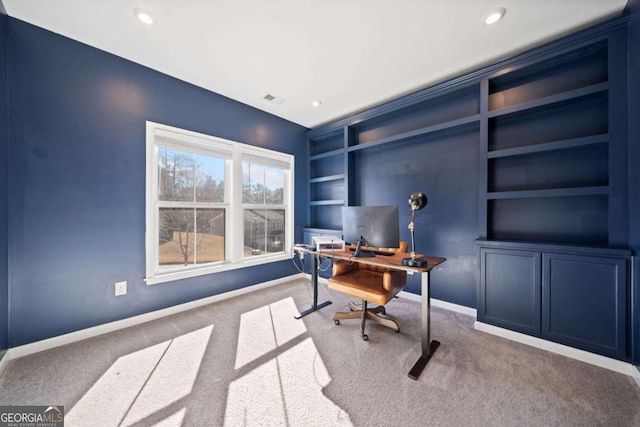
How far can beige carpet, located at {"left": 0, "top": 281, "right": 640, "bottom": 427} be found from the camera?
4.25 feet

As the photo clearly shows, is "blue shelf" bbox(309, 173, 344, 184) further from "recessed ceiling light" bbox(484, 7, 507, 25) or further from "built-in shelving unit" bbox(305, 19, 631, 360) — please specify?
"recessed ceiling light" bbox(484, 7, 507, 25)

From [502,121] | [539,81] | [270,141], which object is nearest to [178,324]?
[270,141]

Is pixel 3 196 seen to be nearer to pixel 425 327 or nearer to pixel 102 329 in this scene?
pixel 102 329

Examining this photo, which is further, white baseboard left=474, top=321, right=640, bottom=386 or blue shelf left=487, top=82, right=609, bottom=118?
blue shelf left=487, top=82, right=609, bottom=118

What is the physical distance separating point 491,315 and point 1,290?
4.23m

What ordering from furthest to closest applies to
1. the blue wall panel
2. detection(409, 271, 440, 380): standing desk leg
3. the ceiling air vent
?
the ceiling air vent
the blue wall panel
detection(409, 271, 440, 380): standing desk leg

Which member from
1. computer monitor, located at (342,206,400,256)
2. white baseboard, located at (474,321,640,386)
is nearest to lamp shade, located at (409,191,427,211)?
computer monitor, located at (342,206,400,256)

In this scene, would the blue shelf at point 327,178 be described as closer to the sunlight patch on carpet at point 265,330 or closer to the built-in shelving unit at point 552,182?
the built-in shelving unit at point 552,182

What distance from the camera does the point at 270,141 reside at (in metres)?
3.55

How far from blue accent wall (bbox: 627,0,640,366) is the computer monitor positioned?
1639 millimetres

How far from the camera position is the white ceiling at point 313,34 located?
5.60 ft

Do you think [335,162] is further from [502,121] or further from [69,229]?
[69,229]
